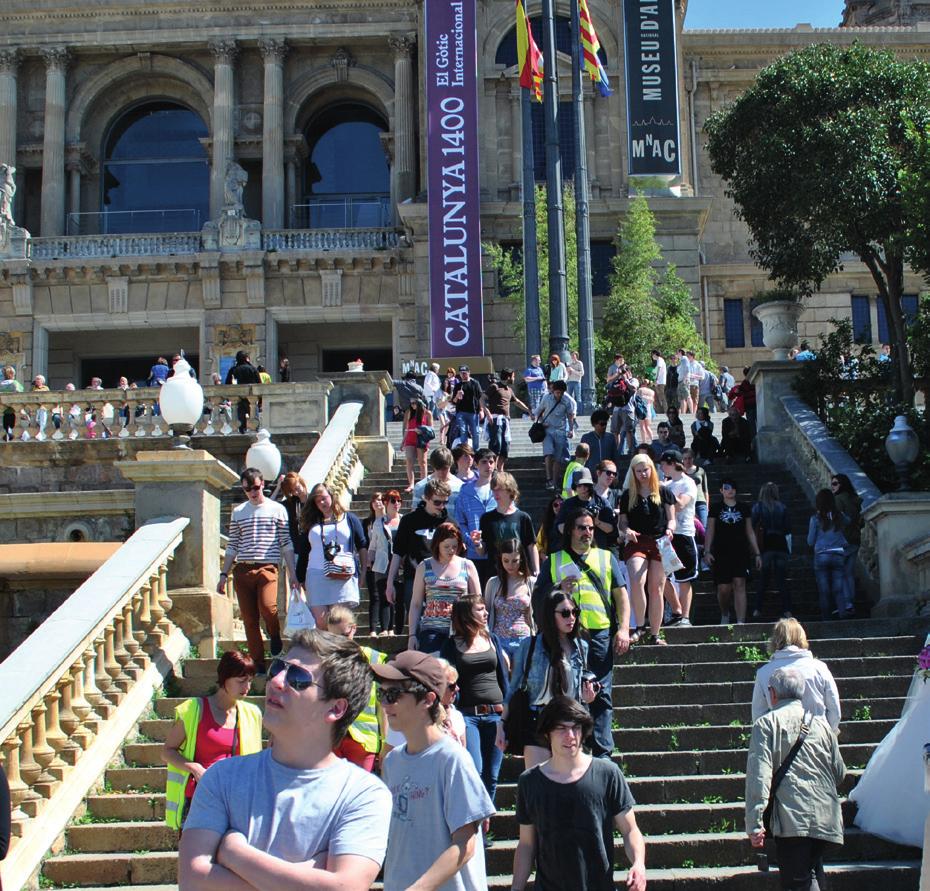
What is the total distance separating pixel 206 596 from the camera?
1223 centimetres

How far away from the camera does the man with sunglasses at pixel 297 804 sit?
411 centimetres

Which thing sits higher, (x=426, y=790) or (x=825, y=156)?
(x=825, y=156)

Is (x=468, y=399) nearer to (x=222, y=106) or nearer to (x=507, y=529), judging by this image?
(x=507, y=529)

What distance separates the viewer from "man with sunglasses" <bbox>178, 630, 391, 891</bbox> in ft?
13.5

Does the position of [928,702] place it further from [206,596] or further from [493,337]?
[493,337]

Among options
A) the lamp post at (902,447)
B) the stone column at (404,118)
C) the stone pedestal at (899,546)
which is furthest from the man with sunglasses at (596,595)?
the stone column at (404,118)

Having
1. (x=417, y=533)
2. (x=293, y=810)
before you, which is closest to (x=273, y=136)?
(x=417, y=533)

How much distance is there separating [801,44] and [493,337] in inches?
569

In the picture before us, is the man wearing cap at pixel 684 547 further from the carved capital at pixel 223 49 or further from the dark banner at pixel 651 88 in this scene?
the carved capital at pixel 223 49

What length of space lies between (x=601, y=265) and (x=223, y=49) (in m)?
13.7

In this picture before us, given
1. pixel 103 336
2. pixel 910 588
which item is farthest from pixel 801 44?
pixel 910 588

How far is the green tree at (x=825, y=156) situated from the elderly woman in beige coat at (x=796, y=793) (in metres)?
17.8

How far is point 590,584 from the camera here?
9.41 metres

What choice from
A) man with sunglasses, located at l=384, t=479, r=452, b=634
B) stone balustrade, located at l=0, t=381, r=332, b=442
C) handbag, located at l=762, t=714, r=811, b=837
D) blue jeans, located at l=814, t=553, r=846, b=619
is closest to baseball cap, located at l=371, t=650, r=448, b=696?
handbag, located at l=762, t=714, r=811, b=837
